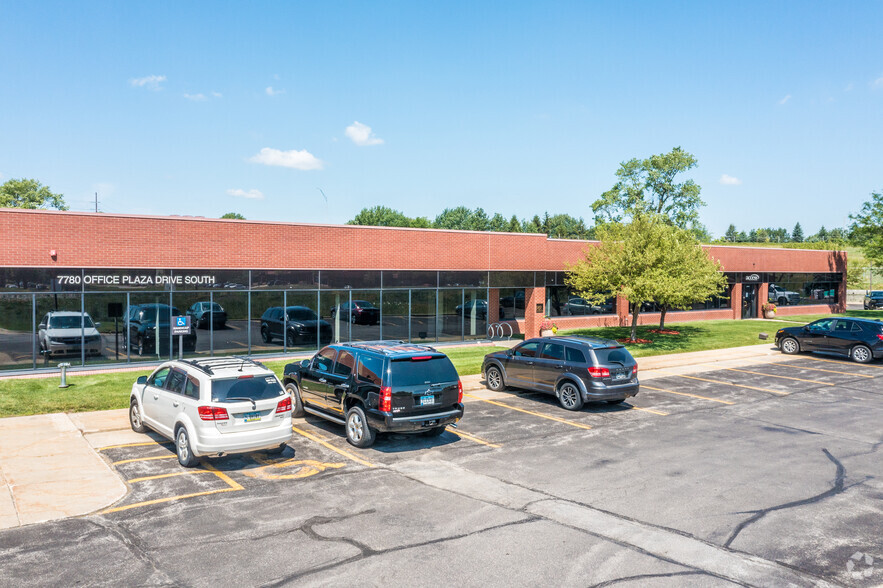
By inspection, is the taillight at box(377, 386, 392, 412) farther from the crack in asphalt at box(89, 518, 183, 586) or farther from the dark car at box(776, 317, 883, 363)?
the dark car at box(776, 317, 883, 363)

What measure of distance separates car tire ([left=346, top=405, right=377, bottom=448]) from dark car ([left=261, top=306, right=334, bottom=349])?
38.1 ft

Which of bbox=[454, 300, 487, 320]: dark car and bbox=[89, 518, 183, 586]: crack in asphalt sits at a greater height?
bbox=[454, 300, 487, 320]: dark car

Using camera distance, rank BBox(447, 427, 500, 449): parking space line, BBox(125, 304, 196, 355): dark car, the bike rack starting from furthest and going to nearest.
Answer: the bike rack < BBox(125, 304, 196, 355): dark car < BBox(447, 427, 500, 449): parking space line

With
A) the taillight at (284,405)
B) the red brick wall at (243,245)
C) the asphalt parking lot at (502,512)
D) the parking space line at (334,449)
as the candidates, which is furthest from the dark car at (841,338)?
the taillight at (284,405)

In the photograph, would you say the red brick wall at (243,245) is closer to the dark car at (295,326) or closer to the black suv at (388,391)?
the dark car at (295,326)

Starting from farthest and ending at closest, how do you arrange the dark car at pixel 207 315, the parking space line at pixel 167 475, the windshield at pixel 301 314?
the windshield at pixel 301 314, the dark car at pixel 207 315, the parking space line at pixel 167 475

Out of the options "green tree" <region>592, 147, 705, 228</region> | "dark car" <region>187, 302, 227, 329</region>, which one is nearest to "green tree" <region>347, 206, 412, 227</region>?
"green tree" <region>592, 147, 705, 228</region>

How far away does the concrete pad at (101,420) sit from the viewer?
13.6m

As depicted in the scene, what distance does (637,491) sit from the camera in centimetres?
973

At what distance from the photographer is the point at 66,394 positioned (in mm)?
16359

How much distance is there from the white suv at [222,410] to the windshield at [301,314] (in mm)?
11866

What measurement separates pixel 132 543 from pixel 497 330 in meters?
22.9

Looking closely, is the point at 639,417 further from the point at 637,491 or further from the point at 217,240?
the point at 217,240

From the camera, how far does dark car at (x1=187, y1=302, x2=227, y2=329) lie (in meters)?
21.8
